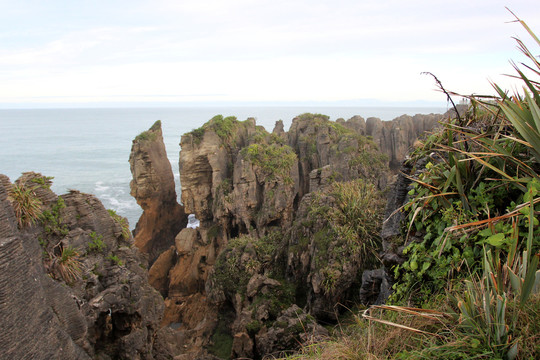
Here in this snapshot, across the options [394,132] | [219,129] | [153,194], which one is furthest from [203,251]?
[394,132]

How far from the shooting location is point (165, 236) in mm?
35562

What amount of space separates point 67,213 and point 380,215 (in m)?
12.0

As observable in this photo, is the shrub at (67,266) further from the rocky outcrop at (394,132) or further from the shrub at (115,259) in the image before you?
the rocky outcrop at (394,132)

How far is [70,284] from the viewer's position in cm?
1103

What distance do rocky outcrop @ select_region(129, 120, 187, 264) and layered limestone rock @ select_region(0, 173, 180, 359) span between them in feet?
57.7

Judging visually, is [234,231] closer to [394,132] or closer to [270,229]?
[270,229]

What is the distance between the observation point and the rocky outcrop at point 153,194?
31797 millimetres

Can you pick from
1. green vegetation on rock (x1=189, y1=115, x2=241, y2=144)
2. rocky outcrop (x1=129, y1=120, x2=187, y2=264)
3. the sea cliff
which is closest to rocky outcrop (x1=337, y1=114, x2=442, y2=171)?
the sea cliff

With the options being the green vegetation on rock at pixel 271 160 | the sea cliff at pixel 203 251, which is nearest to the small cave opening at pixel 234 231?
the sea cliff at pixel 203 251

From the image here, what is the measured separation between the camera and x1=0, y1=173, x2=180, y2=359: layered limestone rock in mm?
8133

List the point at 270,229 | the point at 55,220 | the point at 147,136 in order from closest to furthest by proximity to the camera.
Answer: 1. the point at 55,220
2. the point at 270,229
3. the point at 147,136

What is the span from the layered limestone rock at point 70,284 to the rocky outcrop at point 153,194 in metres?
17.6

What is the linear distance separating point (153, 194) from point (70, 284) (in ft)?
74.3

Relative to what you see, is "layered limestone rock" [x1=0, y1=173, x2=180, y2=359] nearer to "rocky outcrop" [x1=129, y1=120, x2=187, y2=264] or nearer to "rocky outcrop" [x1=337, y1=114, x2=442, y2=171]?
"rocky outcrop" [x1=129, y1=120, x2=187, y2=264]
